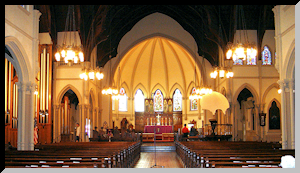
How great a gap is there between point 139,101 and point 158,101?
87.3 inches

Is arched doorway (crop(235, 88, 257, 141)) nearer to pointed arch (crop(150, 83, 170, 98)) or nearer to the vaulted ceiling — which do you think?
the vaulted ceiling

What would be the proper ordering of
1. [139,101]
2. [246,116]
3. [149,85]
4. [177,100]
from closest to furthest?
[246,116]
[149,85]
[177,100]
[139,101]

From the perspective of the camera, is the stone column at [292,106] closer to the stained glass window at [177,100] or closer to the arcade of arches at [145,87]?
the arcade of arches at [145,87]

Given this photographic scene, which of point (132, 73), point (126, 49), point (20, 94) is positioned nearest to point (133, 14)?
point (126, 49)

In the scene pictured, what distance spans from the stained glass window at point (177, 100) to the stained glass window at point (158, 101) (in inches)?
55.9

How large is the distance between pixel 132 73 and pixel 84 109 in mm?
12807

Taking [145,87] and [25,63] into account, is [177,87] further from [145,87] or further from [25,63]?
[25,63]

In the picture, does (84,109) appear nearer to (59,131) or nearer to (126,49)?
(59,131)

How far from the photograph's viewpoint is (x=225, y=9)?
2192 centimetres

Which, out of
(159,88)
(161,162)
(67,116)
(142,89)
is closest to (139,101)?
(142,89)

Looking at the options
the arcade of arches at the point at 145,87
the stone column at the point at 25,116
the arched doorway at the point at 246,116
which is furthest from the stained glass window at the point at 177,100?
the stone column at the point at 25,116

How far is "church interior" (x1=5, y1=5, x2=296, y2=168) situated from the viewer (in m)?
12.5

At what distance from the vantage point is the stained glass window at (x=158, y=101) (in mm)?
36719

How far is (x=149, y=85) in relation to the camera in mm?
36219
